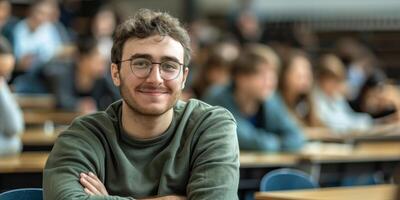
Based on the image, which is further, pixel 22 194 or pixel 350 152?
pixel 350 152

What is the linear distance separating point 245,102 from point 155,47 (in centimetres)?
278

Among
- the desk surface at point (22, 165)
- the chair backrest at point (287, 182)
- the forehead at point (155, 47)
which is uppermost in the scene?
the forehead at point (155, 47)

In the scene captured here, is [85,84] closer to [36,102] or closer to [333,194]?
[36,102]

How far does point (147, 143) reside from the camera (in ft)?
8.78

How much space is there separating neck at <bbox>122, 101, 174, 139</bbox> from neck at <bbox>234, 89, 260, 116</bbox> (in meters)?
2.68

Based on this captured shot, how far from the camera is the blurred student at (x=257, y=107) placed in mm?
5340

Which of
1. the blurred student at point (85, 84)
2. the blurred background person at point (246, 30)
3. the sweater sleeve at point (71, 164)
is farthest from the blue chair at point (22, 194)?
the blurred background person at point (246, 30)

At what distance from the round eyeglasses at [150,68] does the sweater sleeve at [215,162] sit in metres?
0.20

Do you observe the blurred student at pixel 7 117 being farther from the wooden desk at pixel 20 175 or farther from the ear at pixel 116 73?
the ear at pixel 116 73

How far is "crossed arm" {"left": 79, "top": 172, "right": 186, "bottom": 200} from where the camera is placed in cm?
258

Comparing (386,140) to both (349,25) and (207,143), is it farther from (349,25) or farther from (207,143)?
(349,25)

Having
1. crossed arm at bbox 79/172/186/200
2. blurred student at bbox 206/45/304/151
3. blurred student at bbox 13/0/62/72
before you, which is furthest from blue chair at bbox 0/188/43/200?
blurred student at bbox 13/0/62/72

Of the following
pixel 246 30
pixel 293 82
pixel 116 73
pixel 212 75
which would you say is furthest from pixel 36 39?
pixel 116 73

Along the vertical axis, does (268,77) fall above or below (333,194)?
above
